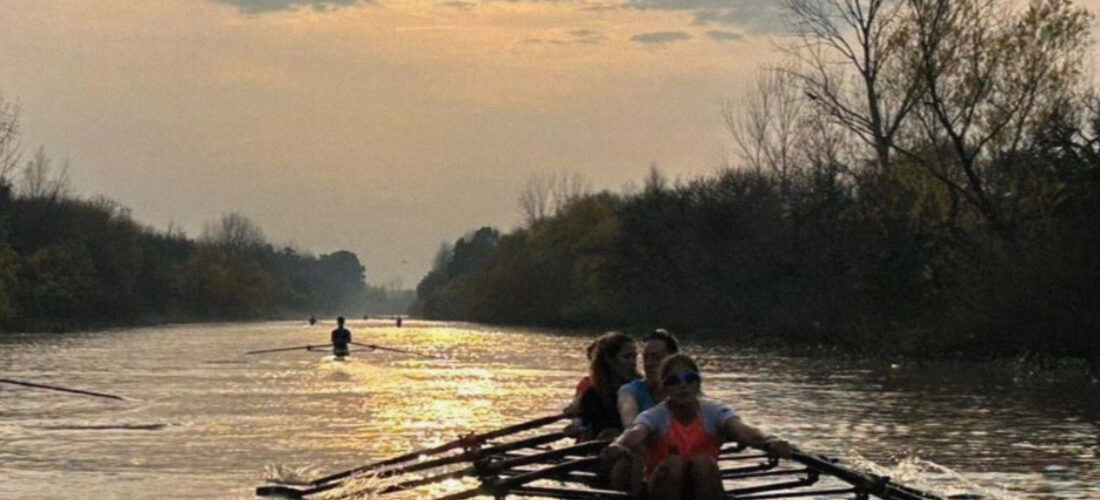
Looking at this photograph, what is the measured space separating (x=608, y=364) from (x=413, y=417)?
14693 millimetres

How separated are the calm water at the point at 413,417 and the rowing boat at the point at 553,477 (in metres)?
1.71

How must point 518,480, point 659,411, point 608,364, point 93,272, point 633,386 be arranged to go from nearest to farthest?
point 659,411, point 518,480, point 633,386, point 608,364, point 93,272

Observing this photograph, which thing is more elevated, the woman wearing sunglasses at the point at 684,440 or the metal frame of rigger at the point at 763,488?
the woman wearing sunglasses at the point at 684,440

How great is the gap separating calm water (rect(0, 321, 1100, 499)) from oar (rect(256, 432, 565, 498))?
0.54m

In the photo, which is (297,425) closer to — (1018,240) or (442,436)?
(442,436)

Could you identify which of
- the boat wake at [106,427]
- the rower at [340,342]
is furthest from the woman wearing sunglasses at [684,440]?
the rower at [340,342]

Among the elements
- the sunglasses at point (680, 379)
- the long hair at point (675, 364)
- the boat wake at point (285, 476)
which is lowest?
the boat wake at point (285, 476)

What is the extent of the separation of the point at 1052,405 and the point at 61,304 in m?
79.4

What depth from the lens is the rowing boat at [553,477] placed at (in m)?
11.7

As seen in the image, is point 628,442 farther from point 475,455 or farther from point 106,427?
point 106,427

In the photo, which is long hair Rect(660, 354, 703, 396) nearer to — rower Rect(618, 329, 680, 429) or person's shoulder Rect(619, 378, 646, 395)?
rower Rect(618, 329, 680, 429)

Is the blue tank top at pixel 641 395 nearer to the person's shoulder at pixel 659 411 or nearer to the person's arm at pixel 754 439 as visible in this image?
the person's shoulder at pixel 659 411

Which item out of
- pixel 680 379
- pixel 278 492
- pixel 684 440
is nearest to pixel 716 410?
pixel 684 440

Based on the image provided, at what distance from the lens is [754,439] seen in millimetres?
10945
